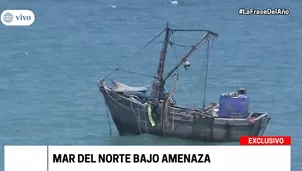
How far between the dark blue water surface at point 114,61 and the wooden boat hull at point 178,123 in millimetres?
631

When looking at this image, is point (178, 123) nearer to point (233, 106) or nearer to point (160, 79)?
point (160, 79)

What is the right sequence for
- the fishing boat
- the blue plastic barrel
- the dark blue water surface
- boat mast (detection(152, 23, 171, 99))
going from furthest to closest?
the dark blue water surface → boat mast (detection(152, 23, 171, 99)) → the fishing boat → the blue plastic barrel

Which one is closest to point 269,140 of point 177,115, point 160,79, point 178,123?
point 177,115

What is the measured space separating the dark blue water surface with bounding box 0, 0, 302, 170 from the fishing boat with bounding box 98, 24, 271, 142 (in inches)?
32.4

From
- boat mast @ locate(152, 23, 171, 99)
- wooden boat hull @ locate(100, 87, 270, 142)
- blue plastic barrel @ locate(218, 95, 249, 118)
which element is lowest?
wooden boat hull @ locate(100, 87, 270, 142)

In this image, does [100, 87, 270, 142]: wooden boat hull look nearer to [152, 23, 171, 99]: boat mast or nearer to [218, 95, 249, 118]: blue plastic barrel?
[218, 95, 249, 118]: blue plastic barrel

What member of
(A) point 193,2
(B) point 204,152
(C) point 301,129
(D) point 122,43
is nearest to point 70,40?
(D) point 122,43

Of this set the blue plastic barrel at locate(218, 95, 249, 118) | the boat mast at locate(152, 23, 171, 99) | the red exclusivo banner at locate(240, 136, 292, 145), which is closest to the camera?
the red exclusivo banner at locate(240, 136, 292, 145)

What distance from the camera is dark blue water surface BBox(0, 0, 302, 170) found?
59.5 m

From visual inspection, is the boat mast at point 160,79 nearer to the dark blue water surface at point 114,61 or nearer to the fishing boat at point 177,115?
the fishing boat at point 177,115

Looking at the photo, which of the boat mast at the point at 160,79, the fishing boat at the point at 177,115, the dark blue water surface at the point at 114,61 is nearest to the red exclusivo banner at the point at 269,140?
the dark blue water surface at the point at 114,61

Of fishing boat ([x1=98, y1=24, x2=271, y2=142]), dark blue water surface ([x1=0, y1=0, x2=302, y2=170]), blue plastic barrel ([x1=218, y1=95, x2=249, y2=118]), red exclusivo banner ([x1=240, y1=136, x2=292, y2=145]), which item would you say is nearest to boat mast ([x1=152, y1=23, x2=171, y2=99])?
fishing boat ([x1=98, y1=24, x2=271, y2=142])

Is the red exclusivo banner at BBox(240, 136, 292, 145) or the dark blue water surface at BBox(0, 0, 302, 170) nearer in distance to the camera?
the red exclusivo banner at BBox(240, 136, 292, 145)

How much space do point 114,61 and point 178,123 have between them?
26.4 meters
